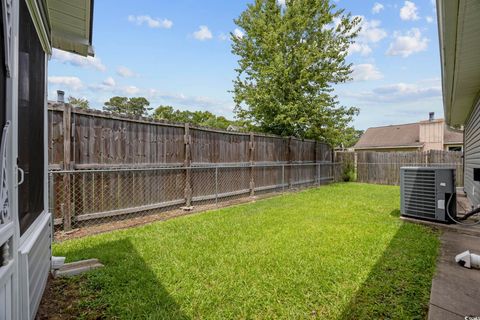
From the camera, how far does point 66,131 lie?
404cm

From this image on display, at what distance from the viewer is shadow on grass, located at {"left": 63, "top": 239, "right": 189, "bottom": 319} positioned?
2172 mm

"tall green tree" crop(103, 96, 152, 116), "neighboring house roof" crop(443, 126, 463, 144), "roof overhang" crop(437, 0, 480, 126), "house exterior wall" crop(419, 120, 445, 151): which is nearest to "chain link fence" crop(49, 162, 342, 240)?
"roof overhang" crop(437, 0, 480, 126)

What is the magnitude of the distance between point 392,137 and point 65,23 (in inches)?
968

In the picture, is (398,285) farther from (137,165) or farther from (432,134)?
(432,134)

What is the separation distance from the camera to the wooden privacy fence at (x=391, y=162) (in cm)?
1205

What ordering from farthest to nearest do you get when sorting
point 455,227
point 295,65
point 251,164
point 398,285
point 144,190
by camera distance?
point 295,65
point 251,164
point 144,190
point 455,227
point 398,285

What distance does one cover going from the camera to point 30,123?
2.03 m

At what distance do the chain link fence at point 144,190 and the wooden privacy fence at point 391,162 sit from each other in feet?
→ 24.4

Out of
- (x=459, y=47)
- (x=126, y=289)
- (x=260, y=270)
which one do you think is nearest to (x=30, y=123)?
(x=126, y=289)

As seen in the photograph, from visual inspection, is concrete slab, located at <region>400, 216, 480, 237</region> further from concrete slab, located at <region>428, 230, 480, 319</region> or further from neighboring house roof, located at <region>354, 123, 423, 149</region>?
neighboring house roof, located at <region>354, 123, 423, 149</region>

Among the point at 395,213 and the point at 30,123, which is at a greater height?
the point at 30,123

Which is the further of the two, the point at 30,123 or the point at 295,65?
the point at 295,65

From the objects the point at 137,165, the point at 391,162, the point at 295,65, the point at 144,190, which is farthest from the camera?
the point at 391,162

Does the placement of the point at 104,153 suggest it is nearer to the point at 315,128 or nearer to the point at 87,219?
the point at 87,219
